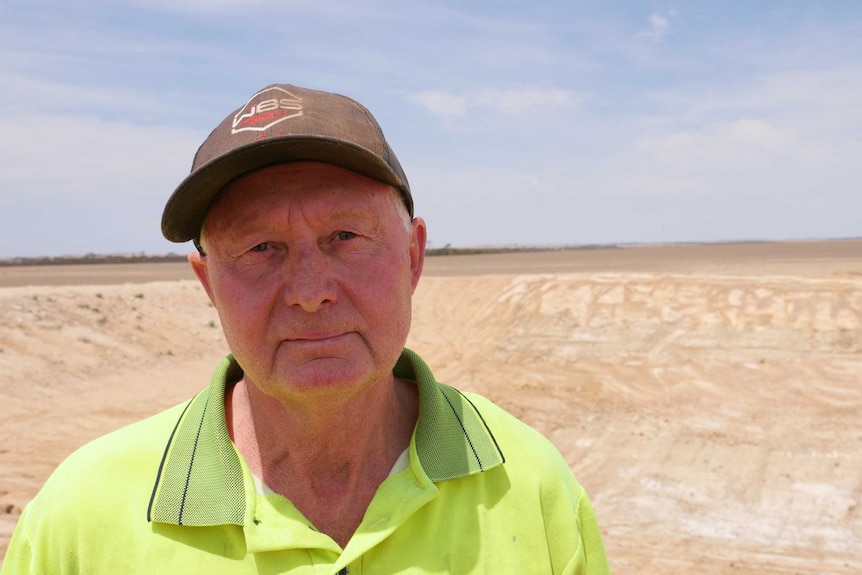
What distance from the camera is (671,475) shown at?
7641 millimetres

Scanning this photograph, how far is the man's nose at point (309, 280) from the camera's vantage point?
151cm

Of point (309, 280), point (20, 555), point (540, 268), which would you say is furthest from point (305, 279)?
point (540, 268)

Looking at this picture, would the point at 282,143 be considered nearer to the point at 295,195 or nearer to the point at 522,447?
the point at 295,195

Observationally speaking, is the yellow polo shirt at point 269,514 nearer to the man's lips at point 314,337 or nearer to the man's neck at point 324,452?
the man's neck at point 324,452

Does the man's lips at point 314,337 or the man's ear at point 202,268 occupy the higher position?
the man's ear at point 202,268

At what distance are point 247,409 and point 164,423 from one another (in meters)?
0.20

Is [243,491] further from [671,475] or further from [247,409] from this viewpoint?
[671,475]

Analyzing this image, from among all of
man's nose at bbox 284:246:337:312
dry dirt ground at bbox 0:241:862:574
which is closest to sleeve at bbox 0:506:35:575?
man's nose at bbox 284:246:337:312

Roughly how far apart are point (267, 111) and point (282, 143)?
0.11 m

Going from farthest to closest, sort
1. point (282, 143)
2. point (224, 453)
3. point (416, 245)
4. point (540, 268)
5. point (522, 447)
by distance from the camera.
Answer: point (540, 268) → point (416, 245) → point (522, 447) → point (224, 453) → point (282, 143)

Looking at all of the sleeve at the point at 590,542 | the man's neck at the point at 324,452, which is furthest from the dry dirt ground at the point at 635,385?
the man's neck at the point at 324,452

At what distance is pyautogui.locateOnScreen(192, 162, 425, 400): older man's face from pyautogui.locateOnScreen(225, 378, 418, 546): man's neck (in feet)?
0.44

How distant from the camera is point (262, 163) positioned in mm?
1518

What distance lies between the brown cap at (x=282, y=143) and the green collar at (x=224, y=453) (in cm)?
47
